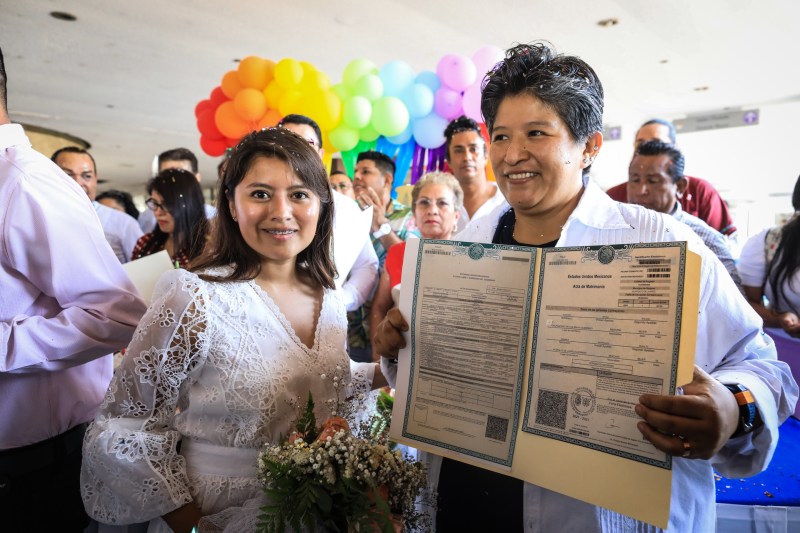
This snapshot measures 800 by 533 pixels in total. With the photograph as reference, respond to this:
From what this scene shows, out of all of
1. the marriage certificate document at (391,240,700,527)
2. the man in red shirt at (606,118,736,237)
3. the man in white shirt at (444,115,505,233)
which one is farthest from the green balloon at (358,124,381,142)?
the marriage certificate document at (391,240,700,527)

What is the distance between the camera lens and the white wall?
8.71m

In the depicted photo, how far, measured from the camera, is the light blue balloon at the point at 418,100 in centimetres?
414

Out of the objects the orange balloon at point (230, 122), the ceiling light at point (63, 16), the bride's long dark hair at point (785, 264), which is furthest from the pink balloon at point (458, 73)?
the ceiling light at point (63, 16)

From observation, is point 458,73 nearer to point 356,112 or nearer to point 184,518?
point 356,112

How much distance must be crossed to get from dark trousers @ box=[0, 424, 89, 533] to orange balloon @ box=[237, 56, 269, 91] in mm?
3259

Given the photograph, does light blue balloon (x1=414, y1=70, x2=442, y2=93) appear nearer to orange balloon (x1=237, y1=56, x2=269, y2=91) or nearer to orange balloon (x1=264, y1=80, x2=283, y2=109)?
orange balloon (x1=264, y1=80, x2=283, y2=109)

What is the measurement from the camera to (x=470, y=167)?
323cm

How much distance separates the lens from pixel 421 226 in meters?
2.79

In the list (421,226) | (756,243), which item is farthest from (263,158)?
(756,243)

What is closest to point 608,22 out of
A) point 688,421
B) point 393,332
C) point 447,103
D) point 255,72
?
point 447,103

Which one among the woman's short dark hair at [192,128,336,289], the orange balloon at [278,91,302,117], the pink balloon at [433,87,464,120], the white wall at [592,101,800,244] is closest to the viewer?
the woman's short dark hair at [192,128,336,289]

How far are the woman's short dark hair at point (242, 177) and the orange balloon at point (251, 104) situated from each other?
285 cm

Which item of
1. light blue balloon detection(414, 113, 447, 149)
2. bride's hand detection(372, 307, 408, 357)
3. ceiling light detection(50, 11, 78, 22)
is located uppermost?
ceiling light detection(50, 11, 78, 22)

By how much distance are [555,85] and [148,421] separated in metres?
1.20
